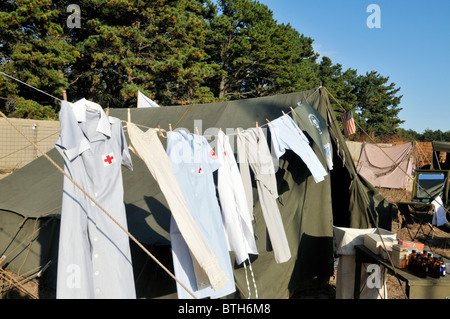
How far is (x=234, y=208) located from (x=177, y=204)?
631 millimetres

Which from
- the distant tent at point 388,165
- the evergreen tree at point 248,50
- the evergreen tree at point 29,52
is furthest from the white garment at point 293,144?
the evergreen tree at point 248,50

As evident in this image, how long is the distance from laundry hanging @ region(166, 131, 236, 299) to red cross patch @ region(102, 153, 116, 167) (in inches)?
13.9

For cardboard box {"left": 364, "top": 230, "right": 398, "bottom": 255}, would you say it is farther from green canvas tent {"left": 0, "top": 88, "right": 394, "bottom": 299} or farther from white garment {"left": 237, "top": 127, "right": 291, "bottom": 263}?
white garment {"left": 237, "top": 127, "right": 291, "bottom": 263}

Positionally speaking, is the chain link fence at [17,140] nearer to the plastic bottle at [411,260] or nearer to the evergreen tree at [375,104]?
the plastic bottle at [411,260]

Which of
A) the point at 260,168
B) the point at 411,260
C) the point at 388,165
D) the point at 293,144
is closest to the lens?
the point at 411,260

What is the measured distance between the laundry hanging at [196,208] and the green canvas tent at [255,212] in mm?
598

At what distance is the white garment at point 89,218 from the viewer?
1.84 metres

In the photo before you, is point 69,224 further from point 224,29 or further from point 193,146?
point 224,29

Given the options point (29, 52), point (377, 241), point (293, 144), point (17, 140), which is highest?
point (29, 52)

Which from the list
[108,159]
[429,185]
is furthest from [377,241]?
[429,185]

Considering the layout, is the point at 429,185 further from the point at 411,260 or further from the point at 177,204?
the point at 177,204

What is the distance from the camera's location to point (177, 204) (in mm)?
1974

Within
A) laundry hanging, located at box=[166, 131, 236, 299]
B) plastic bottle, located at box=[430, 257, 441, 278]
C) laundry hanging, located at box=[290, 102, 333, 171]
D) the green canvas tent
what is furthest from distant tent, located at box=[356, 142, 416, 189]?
laundry hanging, located at box=[166, 131, 236, 299]

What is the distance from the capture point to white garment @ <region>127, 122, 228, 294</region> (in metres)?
1.91
